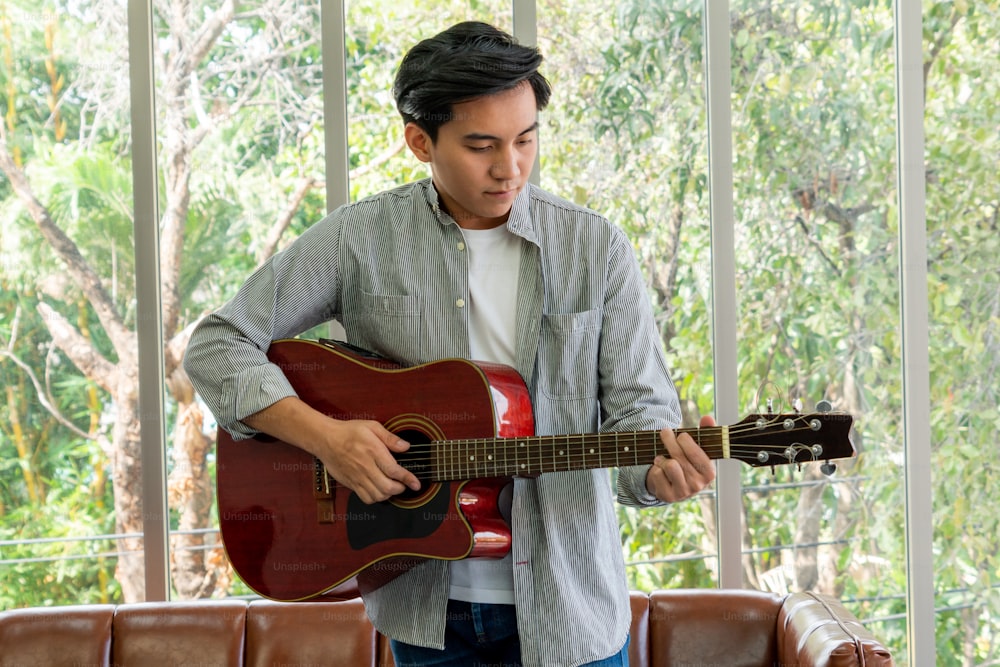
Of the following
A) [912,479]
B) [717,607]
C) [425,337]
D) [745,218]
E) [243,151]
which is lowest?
[717,607]

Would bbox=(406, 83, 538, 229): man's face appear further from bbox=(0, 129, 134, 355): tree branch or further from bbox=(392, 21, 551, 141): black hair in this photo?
bbox=(0, 129, 134, 355): tree branch

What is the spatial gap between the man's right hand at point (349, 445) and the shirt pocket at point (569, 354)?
27 cm

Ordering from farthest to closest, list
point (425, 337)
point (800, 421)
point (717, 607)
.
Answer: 1. point (717, 607)
2. point (425, 337)
3. point (800, 421)

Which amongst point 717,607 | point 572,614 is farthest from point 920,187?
point 572,614

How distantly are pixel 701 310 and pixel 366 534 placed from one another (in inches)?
76.7

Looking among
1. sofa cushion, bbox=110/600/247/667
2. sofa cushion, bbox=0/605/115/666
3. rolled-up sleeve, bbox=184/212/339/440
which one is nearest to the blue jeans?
rolled-up sleeve, bbox=184/212/339/440

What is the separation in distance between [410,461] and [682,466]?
0.47 metres

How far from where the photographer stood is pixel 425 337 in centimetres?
170

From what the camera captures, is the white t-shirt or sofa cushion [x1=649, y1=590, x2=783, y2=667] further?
sofa cushion [x1=649, y1=590, x2=783, y2=667]

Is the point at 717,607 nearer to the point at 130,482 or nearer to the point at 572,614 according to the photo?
the point at 572,614

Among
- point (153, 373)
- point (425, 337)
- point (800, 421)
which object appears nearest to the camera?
point (800, 421)

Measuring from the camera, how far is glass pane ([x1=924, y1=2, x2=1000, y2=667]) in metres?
3.36

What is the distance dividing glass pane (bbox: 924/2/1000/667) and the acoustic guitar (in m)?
2.17

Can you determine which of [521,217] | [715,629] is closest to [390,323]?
[521,217]
